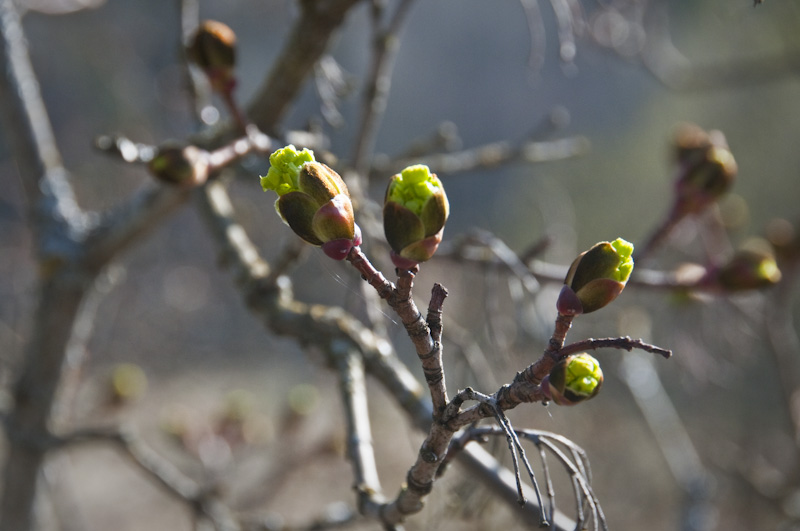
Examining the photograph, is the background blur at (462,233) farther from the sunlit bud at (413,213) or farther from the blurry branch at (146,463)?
the sunlit bud at (413,213)

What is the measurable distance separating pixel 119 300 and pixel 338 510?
5.00m

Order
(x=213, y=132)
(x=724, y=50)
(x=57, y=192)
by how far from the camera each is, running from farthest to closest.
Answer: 1. (x=724, y=50)
2. (x=57, y=192)
3. (x=213, y=132)

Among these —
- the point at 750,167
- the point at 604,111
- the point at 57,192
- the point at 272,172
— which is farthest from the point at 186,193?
the point at 604,111

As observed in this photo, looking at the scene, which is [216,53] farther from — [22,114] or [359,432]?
[22,114]

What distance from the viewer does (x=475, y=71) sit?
10.4m

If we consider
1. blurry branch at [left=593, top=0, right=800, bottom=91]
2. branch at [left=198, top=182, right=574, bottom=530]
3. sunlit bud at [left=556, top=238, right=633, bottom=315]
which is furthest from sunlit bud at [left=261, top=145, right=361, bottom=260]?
blurry branch at [left=593, top=0, right=800, bottom=91]

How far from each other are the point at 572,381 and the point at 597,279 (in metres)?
0.09

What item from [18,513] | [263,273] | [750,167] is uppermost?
[263,273]

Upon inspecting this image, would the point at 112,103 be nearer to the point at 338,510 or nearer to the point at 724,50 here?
the point at 724,50

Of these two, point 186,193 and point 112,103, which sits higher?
point 186,193

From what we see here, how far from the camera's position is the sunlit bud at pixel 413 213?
1.69ft

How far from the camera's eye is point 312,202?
522 mm

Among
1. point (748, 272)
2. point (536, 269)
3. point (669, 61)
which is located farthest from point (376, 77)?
point (669, 61)

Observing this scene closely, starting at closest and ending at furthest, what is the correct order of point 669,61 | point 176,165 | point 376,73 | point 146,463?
point 176,165
point 376,73
point 146,463
point 669,61
